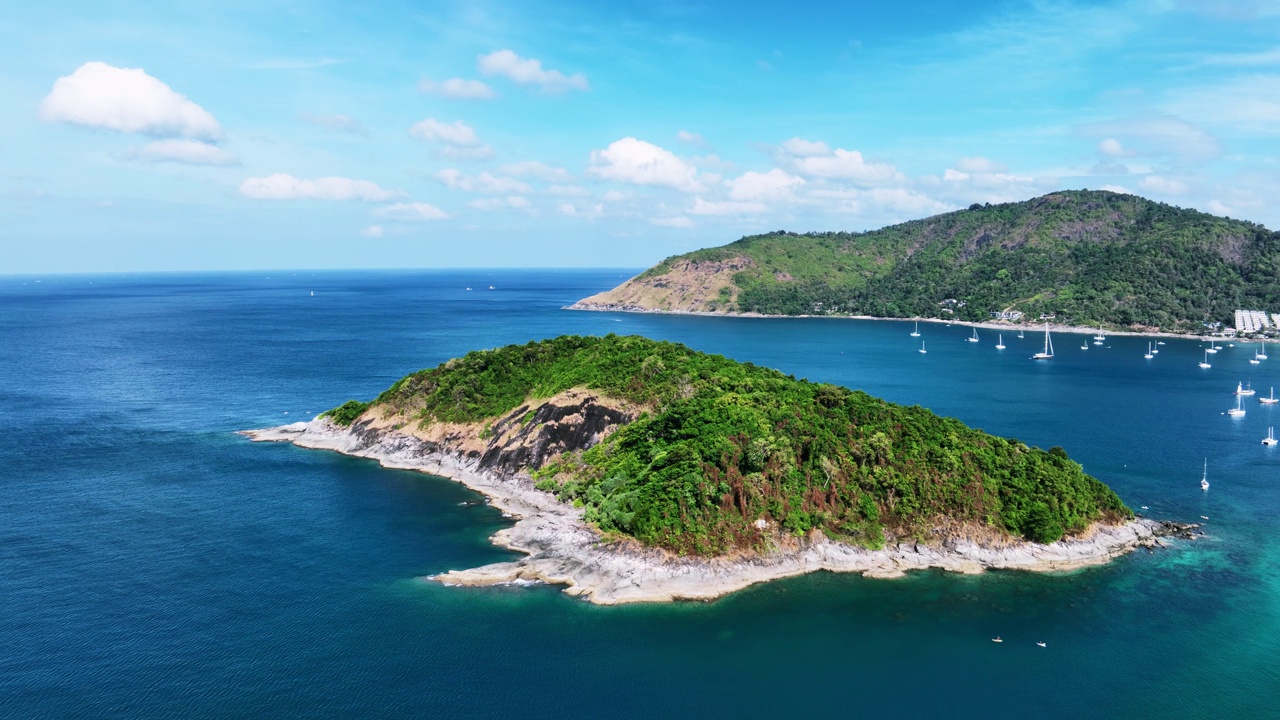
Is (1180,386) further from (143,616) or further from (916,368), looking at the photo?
(143,616)

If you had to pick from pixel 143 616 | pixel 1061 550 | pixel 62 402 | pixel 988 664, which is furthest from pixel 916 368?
pixel 62 402

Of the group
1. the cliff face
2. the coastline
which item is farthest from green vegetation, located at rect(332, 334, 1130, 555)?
the cliff face

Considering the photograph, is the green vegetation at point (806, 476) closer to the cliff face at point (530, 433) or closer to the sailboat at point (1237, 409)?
the cliff face at point (530, 433)

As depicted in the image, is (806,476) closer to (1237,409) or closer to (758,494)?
(758,494)

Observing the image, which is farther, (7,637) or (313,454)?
(313,454)

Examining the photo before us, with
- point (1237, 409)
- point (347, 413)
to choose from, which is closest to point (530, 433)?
point (347, 413)

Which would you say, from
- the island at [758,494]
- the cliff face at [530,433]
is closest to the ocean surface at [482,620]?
the island at [758,494]
